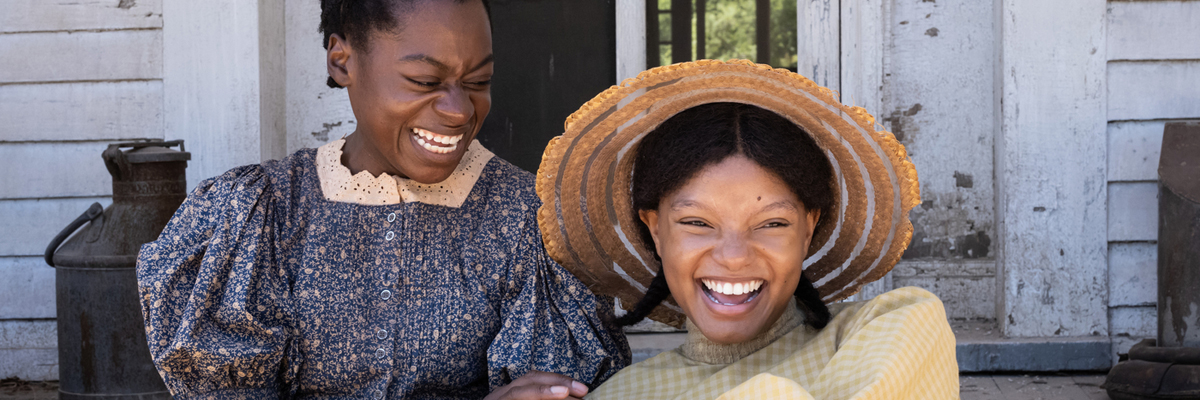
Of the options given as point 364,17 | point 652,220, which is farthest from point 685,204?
point 364,17

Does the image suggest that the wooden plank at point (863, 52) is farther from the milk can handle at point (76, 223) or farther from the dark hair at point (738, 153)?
the milk can handle at point (76, 223)

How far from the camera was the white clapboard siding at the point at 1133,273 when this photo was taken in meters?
3.18

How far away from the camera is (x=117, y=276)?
2.84m

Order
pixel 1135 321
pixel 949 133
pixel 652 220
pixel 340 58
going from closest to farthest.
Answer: pixel 652 220 → pixel 340 58 → pixel 1135 321 → pixel 949 133

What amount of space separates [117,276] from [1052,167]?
3130 millimetres

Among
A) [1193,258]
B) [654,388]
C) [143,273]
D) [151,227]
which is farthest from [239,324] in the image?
[1193,258]

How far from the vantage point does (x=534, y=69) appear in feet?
11.2

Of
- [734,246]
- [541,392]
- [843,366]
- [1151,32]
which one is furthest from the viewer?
[1151,32]

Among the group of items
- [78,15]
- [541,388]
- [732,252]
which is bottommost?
[541,388]

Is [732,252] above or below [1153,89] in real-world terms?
below

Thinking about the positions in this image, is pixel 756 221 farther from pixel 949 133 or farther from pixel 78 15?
pixel 78 15

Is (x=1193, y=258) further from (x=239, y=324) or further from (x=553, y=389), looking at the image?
(x=239, y=324)

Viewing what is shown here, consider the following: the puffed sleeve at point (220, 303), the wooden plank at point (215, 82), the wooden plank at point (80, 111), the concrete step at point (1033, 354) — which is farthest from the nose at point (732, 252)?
the wooden plank at point (80, 111)

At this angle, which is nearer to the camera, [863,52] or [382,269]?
[382,269]
